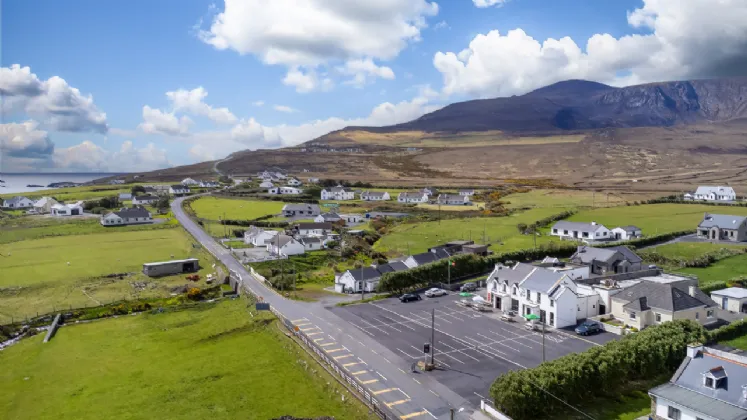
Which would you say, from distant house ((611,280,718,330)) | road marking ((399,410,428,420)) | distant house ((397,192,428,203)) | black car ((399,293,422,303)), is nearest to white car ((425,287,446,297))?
black car ((399,293,422,303))

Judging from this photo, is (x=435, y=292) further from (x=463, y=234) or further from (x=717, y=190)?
(x=717, y=190)

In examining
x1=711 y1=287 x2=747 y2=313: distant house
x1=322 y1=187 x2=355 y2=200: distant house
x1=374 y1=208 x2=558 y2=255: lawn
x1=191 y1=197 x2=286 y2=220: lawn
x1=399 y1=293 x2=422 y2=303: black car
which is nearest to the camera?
→ x1=711 y1=287 x2=747 y2=313: distant house

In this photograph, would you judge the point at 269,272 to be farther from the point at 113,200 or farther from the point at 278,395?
the point at 113,200

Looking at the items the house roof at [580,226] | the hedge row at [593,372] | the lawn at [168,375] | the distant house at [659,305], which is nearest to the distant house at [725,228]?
the house roof at [580,226]

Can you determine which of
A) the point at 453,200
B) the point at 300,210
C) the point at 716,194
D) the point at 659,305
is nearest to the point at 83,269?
the point at 300,210

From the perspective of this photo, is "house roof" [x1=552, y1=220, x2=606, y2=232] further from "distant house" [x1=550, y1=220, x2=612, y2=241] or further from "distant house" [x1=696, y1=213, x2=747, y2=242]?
"distant house" [x1=696, y1=213, x2=747, y2=242]

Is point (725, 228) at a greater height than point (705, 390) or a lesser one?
lesser

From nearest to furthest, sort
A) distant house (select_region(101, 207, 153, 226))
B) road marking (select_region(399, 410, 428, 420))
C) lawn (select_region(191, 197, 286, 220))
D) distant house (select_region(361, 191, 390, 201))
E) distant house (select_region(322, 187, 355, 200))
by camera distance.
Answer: road marking (select_region(399, 410, 428, 420)), distant house (select_region(101, 207, 153, 226)), lawn (select_region(191, 197, 286, 220)), distant house (select_region(361, 191, 390, 201)), distant house (select_region(322, 187, 355, 200))
